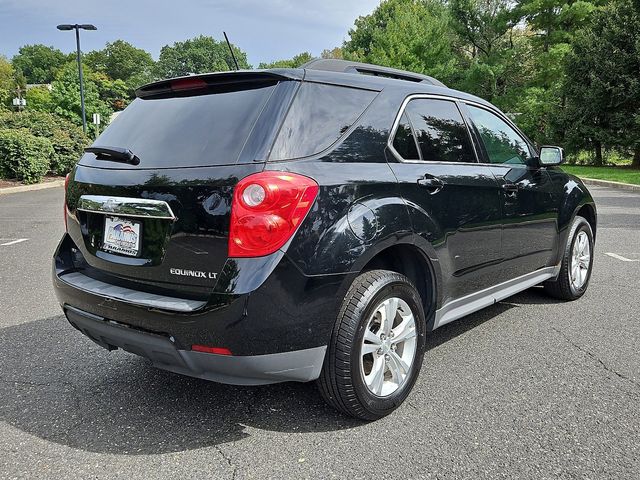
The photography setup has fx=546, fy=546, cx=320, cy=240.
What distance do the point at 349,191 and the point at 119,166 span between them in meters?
1.20

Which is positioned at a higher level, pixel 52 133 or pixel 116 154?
pixel 52 133

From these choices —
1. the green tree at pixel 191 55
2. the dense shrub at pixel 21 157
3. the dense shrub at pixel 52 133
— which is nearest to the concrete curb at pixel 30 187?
the dense shrub at pixel 21 157

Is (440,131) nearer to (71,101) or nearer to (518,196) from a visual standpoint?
(518,196)

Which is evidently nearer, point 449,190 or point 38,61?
point 449,190

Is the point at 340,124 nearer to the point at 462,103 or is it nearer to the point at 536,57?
the point at 462,103

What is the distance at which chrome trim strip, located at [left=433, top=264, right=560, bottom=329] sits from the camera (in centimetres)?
332

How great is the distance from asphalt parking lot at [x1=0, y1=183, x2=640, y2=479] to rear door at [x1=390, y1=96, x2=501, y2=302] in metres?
0.62

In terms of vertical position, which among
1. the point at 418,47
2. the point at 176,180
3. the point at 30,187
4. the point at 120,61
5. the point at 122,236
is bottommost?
the point at 30,187

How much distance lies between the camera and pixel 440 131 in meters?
3.39

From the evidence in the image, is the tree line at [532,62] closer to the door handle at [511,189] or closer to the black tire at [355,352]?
the door handle at [511,189]

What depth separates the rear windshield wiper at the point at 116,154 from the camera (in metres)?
2.75

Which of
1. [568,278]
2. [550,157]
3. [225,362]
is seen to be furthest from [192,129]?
[568,278]

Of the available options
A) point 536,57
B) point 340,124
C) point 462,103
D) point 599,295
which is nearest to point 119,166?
point 340,124

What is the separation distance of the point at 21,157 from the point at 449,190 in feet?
55.5
